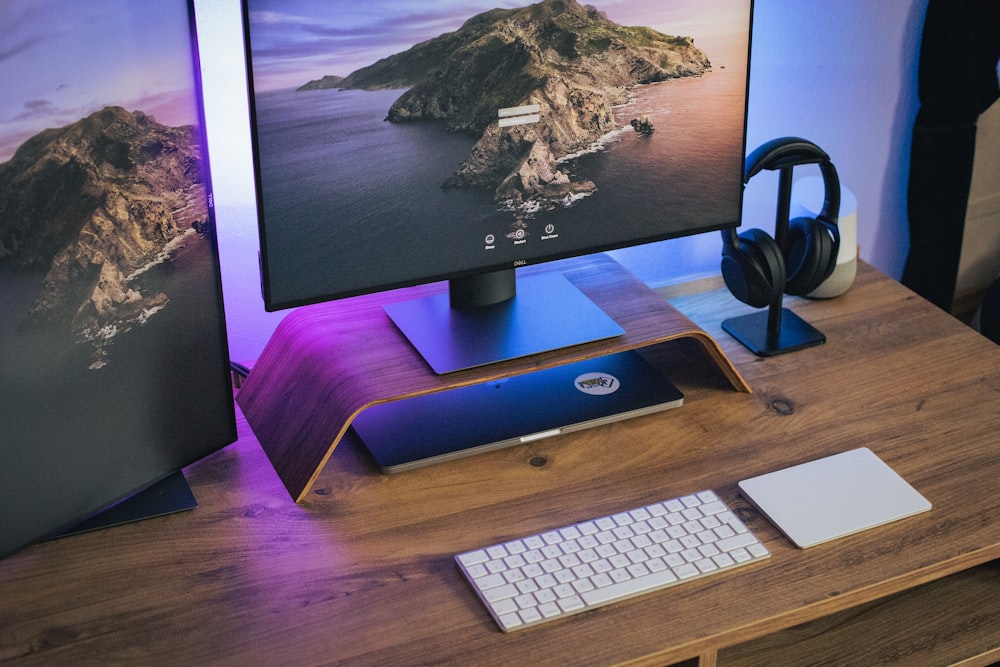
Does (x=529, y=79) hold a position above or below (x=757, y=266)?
above

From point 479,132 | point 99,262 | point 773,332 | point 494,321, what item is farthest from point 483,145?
point 773,332

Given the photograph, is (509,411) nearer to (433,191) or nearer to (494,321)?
(494,321)

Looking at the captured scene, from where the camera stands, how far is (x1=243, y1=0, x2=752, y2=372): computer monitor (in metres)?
1.08

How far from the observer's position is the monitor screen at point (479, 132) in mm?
1080

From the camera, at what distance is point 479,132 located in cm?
117

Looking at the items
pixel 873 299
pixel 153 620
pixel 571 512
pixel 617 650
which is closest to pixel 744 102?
pixel 873 299

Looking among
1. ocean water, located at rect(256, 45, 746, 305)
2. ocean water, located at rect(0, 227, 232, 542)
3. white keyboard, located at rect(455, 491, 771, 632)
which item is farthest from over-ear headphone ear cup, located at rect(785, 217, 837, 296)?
ocean water, located at rect(0, 227, 232, 542)

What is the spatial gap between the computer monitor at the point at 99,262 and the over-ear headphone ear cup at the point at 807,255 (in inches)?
30.0

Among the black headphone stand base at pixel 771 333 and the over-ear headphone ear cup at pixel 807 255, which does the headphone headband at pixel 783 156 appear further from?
the black headphone stand base at pixel 771 333

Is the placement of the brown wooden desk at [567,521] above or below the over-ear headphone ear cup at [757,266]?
below

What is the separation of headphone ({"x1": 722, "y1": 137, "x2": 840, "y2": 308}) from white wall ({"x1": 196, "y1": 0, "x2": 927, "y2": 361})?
252mm

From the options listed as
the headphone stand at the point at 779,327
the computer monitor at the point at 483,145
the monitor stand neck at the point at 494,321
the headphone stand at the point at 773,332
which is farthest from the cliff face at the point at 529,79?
the headphone stand at the point at 773,332

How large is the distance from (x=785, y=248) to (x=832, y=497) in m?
0.42

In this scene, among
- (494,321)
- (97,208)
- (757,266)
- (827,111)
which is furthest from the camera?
(827,111)
